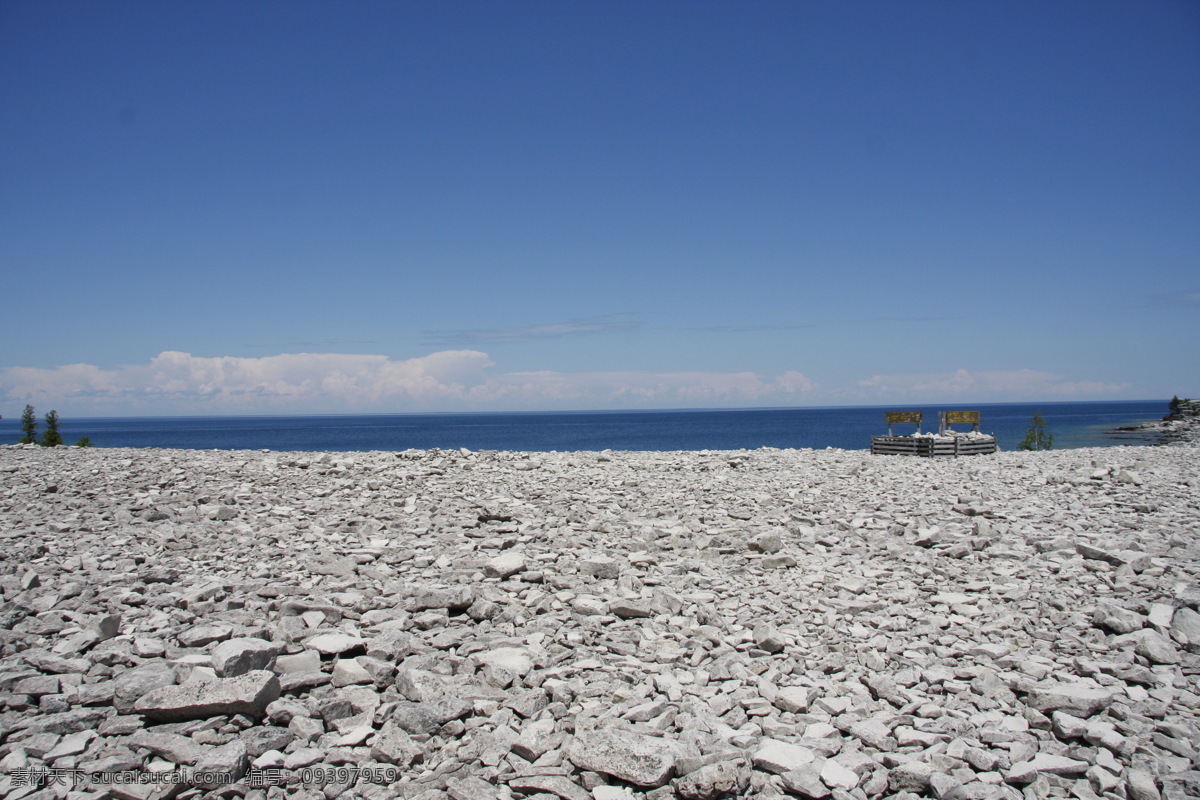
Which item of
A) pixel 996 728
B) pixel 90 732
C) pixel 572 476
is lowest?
pixel 996 728

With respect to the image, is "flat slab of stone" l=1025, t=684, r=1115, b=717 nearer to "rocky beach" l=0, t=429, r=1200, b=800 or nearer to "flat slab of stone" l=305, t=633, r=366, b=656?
"rocky beach" l=0, t=429, r=1200, b=800

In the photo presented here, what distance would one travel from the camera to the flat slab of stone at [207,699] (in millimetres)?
4715

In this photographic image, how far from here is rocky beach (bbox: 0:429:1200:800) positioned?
4.42 metres

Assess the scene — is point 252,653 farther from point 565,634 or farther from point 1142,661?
point 1142,661

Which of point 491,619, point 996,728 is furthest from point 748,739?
point 491,619

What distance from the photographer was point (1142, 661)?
6.06m

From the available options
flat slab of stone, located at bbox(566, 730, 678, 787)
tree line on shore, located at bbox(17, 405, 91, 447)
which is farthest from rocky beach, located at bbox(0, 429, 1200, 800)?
tree line on shore, located at bbox(17, 405, 91, 447)

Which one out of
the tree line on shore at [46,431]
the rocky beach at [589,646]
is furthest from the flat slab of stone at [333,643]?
the tree line on shore at [46,431]

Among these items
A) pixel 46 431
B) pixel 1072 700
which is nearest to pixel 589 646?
pixel 1072 700

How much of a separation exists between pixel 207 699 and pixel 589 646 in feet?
10.5

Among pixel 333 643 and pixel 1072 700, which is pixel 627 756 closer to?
pixel 333 643

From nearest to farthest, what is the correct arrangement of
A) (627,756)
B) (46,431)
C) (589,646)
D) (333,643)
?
(627,756) → (333,643) → (589,646) → (46,431)

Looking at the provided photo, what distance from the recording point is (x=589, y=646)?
629cm

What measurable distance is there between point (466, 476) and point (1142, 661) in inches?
427
